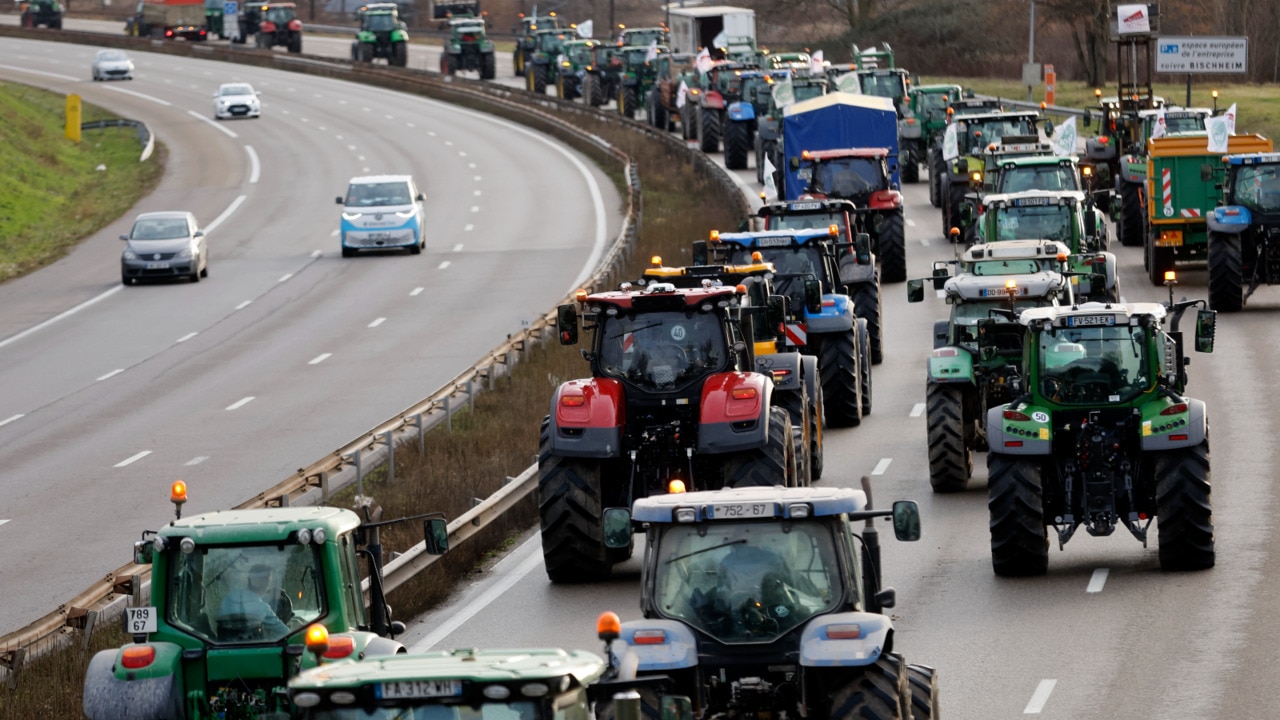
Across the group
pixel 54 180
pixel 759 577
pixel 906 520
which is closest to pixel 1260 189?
pixel 906 520

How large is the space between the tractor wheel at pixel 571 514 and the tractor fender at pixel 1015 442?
10.6ft

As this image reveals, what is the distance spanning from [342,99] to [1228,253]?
54.9m

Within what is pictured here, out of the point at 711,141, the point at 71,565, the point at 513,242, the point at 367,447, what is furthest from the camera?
the point at 711,141

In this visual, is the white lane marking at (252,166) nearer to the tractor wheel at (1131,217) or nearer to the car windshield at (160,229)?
the car windshield at (160,229)

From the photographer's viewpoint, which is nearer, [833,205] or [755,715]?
[755,715]

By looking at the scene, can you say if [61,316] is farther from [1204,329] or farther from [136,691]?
[136,691]

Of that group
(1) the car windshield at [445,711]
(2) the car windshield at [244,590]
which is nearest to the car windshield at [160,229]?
(2) the car windshield at [244,590]

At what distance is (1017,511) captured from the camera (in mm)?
17953

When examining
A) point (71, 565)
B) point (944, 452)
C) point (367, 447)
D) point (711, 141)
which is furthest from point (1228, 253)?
point (711, 141)

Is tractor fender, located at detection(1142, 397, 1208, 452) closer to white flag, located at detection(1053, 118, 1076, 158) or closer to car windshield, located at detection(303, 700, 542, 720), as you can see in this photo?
car windshield, located at detection(303, 700, 542, 720)

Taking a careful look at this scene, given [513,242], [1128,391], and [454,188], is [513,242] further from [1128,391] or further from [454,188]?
[1128,391]

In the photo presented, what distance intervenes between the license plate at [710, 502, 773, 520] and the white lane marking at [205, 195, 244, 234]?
4359cm

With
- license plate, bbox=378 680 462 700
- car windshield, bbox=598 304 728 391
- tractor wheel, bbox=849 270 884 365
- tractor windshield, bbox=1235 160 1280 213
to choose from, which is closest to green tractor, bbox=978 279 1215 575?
car windshield, bbox=598 304 728 391

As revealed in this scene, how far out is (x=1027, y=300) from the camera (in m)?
23.5
